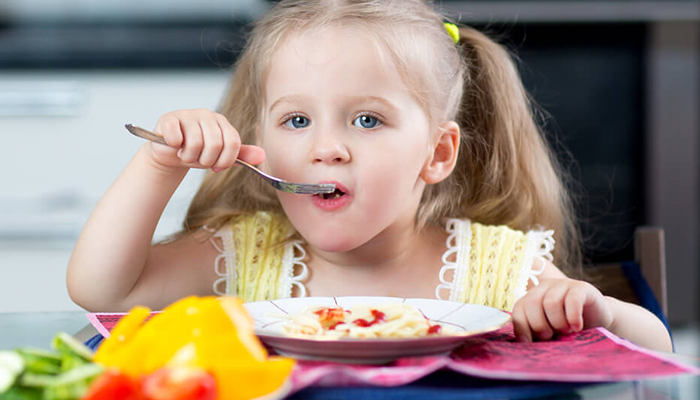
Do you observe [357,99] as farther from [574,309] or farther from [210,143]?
[574,309]

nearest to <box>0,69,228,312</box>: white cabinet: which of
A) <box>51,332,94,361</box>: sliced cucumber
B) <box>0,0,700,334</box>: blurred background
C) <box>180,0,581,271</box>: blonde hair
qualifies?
<box>0,0,700,334</box>: blurred background

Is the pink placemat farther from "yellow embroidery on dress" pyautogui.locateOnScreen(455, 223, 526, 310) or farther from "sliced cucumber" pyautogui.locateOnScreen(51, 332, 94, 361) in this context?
"yellow embroidery on dress" pyautogui.locateOnScreen(455, 223, 526, 310)

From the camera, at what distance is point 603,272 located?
1.12 m

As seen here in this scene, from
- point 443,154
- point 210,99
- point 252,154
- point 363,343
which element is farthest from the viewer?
point 210,99

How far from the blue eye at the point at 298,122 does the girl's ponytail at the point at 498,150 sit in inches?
15.1

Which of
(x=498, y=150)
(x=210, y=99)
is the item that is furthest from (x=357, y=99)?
(x=210, y=99)

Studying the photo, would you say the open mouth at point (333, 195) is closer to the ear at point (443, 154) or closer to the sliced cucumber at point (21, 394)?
the ear at point (443, 154)

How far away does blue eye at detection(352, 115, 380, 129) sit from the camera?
0.95 meters

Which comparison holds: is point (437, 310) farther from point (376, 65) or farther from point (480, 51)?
point (480, 51)

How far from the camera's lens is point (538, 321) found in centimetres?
68

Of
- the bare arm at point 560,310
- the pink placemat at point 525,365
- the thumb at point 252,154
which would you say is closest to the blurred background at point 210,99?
the thumb at point 252,154

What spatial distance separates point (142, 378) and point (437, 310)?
0.39 meters

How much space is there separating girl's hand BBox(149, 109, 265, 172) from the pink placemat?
0.79 ft

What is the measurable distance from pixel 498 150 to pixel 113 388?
990 millimetres
